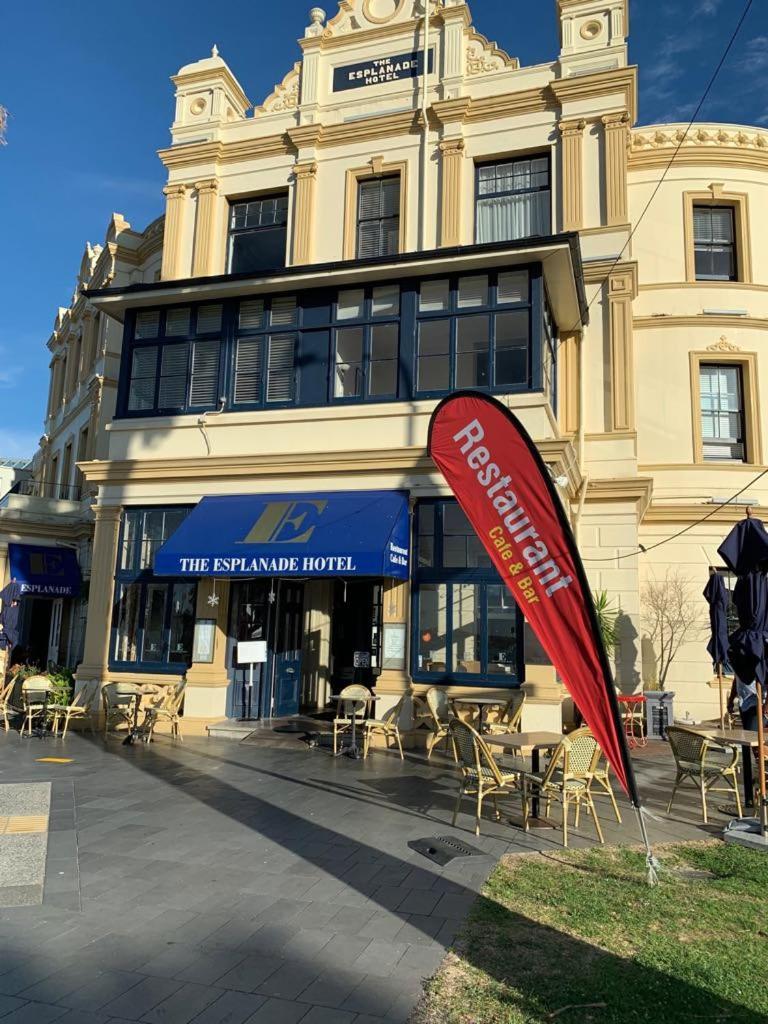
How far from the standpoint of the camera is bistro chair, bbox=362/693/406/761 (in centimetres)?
1119

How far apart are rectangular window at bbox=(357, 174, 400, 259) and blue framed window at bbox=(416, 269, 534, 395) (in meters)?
3.77

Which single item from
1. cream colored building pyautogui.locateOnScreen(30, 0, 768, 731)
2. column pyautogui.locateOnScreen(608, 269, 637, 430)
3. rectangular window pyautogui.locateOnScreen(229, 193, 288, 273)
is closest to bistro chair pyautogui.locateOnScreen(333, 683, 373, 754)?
cream colored building pyautogui.locateOnScreen(30, 0, 768, 731)

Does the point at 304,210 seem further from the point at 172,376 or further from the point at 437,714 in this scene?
the point at 437,714

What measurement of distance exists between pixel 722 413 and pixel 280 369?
1000 cm

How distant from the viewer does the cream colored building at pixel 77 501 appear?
2228 centimetres

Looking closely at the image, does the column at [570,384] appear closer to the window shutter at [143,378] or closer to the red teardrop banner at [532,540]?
the window shutter at [143,378]

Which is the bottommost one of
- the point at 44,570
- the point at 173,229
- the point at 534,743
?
the point at 534,743

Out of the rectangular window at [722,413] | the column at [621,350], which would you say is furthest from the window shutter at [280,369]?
the rectangular window at [722,413]

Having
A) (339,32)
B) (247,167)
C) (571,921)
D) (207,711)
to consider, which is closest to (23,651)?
(207,711)

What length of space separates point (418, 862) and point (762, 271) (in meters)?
16.0

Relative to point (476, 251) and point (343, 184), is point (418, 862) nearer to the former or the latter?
point (476, 251)

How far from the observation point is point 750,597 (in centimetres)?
791

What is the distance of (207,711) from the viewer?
12945 millimetres

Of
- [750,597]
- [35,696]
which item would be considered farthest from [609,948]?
[35,696]
